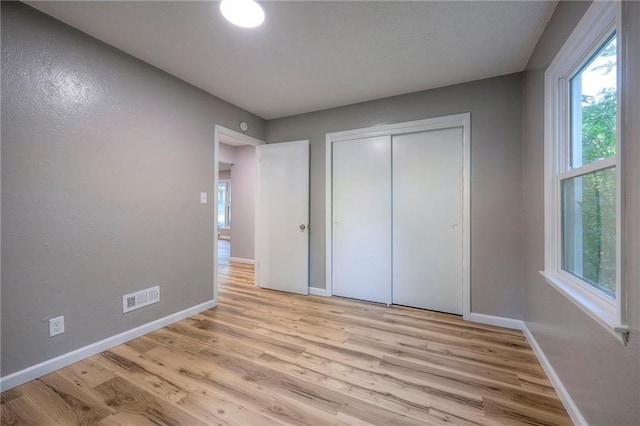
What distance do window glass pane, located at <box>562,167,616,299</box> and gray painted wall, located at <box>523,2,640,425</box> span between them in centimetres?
21

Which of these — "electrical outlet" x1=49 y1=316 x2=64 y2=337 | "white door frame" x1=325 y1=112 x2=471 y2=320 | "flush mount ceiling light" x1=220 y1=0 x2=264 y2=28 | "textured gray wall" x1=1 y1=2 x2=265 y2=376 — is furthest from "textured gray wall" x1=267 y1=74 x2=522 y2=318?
"electrical outlet" x1=49 y1=316 x2=64 y2=337

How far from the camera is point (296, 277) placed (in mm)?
3475

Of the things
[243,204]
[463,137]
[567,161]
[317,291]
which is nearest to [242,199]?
[243,204]

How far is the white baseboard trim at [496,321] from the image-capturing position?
2416 mm

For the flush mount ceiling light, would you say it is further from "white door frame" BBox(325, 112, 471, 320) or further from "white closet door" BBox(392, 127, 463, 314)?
"white closet door" BBox(392, 127, 463, 314)

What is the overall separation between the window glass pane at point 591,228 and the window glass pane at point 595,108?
0.13 meters

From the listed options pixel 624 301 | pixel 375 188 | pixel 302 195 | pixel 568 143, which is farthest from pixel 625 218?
pixel 302 195

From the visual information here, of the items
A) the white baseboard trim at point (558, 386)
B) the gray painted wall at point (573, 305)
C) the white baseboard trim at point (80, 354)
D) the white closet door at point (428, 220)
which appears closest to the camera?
the gray painted wall at point (573, 305)

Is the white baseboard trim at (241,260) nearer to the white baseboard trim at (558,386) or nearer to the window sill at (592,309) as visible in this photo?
the white baseboard trim at (558,386)

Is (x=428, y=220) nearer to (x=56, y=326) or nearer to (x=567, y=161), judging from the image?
(x=567, y=161)

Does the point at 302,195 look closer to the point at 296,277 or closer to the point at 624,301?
the point at 296,277

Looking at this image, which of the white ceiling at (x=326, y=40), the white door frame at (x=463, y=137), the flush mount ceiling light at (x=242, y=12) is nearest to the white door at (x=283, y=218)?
the white door frame at (x=463, y=137)

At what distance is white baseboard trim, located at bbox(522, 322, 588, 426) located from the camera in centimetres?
130

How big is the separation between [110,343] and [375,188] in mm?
2927
